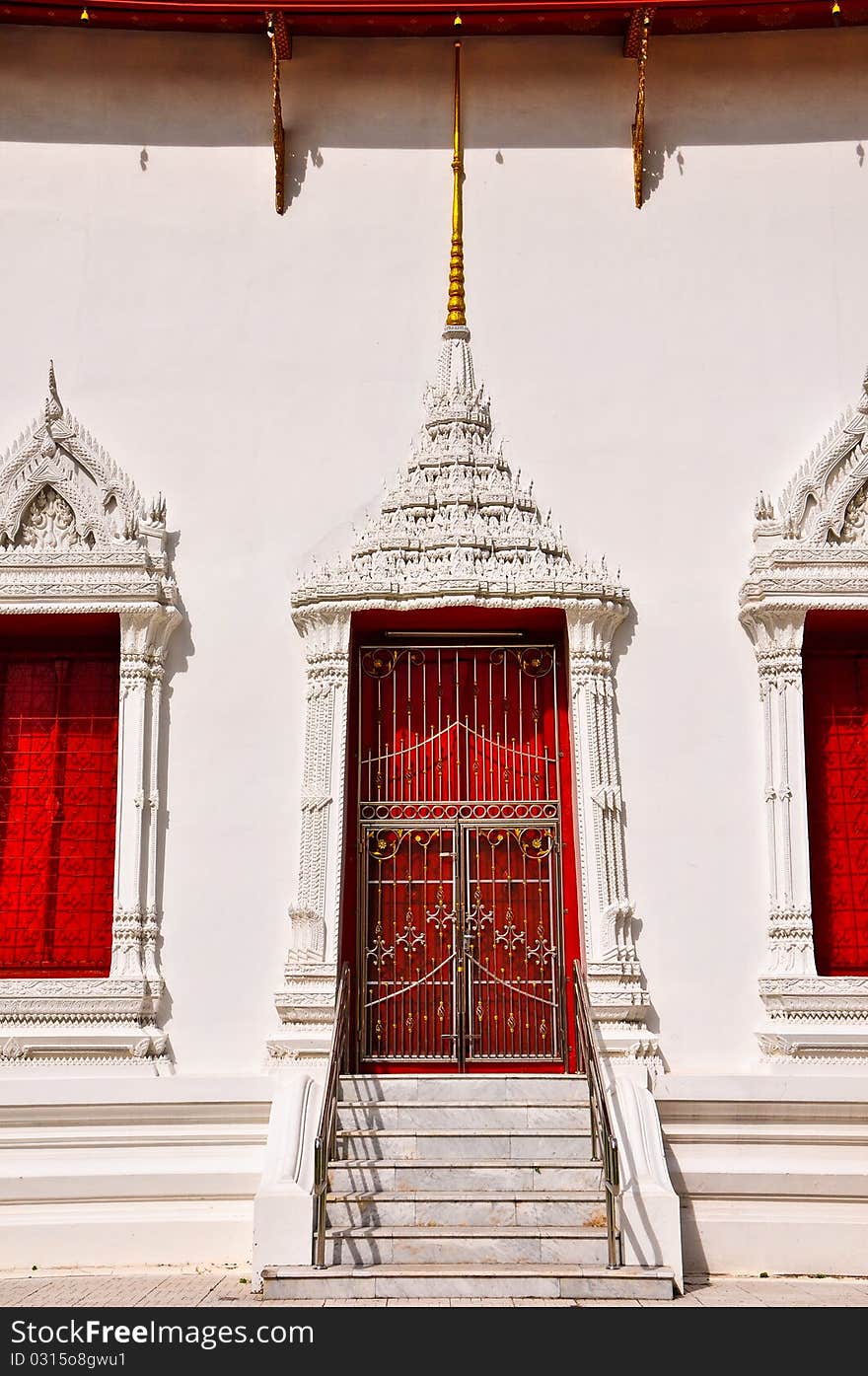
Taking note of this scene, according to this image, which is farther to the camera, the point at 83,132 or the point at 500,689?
the point at 83,132

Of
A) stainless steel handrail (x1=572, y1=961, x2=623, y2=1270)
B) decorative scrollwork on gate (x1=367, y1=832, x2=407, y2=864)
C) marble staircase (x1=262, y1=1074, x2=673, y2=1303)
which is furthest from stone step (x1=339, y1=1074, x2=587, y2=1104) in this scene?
decorative scrollwork on gate (x1=367, y1=832, x2=407, y2=864)

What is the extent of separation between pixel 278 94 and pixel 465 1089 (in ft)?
17.6

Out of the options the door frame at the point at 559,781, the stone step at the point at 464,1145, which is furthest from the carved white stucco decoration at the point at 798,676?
the stone step at the point at 464,1145

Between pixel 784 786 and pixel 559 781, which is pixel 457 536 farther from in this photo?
pixel 784 786

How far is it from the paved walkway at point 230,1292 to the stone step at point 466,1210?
0.49 meters

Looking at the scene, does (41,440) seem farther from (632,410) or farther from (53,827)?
(632,410)

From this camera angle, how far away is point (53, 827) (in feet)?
26.0

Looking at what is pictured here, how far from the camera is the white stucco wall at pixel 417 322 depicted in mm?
7930

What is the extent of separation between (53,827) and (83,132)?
12.8 ft

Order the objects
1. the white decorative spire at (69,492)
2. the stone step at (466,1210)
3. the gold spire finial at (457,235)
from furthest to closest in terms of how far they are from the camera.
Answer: the gold spire finial at (457,235), the white decorative spire at (69,492), the stone step at (466,1210)

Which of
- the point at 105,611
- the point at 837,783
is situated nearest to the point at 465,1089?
the point at 837,783

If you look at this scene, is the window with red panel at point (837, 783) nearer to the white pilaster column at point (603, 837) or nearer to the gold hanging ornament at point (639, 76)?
the white pilaster column at point (603, 837)

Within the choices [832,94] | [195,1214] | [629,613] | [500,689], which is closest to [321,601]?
[500,689]

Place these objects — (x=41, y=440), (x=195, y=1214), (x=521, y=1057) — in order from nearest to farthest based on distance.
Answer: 1. (x=195, y=1214)
2. (x=521, y=1057)
3. (x=41, y=440)
